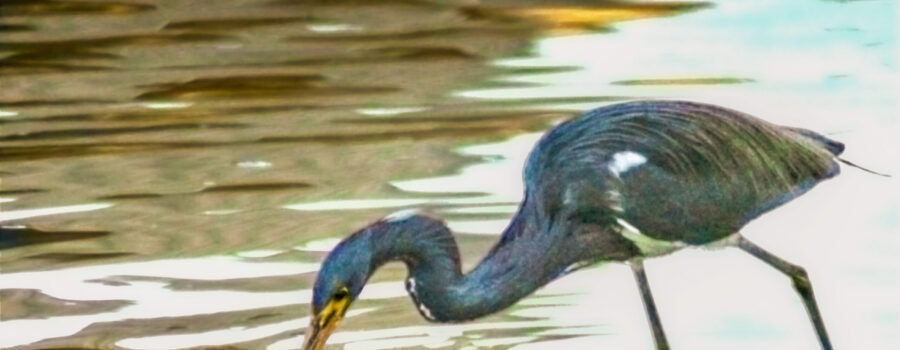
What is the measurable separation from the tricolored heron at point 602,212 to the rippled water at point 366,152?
7 centimetres

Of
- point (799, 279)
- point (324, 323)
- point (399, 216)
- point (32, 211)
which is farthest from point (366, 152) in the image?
point (799, 279)

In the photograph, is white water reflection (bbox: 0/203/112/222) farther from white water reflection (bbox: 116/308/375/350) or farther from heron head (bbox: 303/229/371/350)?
heron head (bbox: 303/229/371/350)

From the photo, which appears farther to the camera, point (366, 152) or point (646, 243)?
point (366, 152)

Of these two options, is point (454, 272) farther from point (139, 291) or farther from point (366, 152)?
point (139, 291)

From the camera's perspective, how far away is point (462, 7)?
2.54 meters

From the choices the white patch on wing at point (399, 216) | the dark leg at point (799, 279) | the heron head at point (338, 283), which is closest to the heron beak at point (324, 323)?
the heron head at point (338, 283)

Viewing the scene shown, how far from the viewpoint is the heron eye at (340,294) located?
2424 mm

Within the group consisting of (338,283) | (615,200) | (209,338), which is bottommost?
(209,338)

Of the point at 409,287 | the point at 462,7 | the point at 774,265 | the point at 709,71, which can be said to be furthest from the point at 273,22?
the point at 774,265

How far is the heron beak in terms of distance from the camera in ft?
7.98

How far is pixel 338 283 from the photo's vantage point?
2.42m

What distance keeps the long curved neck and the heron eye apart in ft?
0.17

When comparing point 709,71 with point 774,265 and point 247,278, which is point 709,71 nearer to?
point 774,265

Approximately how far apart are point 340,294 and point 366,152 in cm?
23
